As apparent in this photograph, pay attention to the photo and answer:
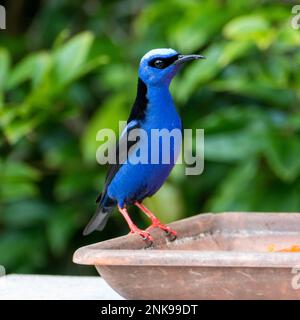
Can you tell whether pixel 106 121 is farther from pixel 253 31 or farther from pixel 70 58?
pixel 253 31

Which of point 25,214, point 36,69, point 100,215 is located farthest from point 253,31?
point 25,214

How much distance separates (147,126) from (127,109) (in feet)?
6.75

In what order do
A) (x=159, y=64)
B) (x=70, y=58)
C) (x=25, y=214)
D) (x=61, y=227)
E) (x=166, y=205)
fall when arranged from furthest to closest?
(x=25, y=214) < (x=61, y=227) < (x=166, y=205) < (x=70, y=58) < (x=159, y=64)

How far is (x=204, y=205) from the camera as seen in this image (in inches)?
201

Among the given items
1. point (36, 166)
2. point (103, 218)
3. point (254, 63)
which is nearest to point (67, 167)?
point (36, 166)

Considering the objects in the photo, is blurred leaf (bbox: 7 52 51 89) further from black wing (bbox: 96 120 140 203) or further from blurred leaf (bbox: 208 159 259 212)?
black wing (bbox: 96 120 140 203)

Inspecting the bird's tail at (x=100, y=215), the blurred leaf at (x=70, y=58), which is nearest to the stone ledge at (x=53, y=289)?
the bird's tail at (x=100, y=215)

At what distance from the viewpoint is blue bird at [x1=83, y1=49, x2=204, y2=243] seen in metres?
2.62

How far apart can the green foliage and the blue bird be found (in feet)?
4.03

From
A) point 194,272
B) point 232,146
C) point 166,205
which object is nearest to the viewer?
point 194,272

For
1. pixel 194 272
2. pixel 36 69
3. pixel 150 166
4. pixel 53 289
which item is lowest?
pixel 53 289

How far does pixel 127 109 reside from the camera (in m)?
4.78

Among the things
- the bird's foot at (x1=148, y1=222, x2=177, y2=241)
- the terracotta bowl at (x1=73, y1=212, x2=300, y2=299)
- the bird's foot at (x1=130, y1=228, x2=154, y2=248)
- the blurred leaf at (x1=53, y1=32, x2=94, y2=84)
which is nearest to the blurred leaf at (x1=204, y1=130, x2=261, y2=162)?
the blurred leaf at (x1=53, y1=32, x2=94, y2=84)
